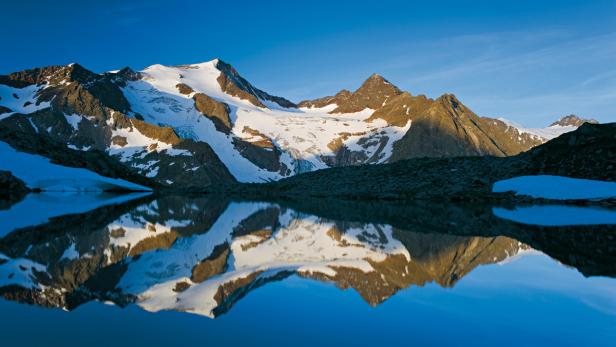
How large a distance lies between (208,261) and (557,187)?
38.4 metres

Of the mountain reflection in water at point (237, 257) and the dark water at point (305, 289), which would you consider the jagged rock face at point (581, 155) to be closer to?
the mountain reflection in water at point (237, 257)

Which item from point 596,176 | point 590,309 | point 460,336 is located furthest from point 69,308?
point 596,176

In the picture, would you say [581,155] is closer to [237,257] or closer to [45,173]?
[237,257]

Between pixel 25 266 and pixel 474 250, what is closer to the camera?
pixel 25 266

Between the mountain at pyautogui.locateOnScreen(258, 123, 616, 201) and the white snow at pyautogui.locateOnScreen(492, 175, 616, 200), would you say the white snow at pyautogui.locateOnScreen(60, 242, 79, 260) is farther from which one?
the white snow at pyautogui.locateOnScreen(492, 175, 616, 200)

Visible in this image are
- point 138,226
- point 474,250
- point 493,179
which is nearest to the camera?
point 474,250

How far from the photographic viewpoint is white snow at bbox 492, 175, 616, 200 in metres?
40.4

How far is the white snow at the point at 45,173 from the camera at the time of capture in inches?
2456

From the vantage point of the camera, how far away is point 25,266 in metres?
11.2

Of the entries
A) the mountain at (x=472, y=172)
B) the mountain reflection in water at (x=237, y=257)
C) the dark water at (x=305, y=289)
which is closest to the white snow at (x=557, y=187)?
the mountain at (x=472, y=172)

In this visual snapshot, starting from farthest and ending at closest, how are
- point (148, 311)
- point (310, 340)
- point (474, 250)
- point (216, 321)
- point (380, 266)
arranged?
point (474, 250) → point (380, 266) → point (148, 311) → point (216, 321) → point (310, 340)

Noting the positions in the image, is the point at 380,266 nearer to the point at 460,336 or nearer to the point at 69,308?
the point at 460,336

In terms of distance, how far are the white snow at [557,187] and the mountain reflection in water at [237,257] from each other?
2185cm

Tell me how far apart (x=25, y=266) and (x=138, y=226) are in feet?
35.1
